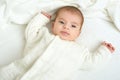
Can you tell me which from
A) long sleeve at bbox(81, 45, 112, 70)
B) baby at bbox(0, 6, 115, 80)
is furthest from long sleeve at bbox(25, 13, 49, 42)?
long sleeve at bbox(81, 45, 112, 70)

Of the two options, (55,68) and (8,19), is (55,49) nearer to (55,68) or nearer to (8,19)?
(55,68)

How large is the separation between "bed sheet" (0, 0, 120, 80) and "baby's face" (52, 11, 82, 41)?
0.27ft

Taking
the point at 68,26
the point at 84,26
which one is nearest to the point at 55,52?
the point at 68,26

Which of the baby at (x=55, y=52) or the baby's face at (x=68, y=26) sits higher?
the baby's face at (x=68, y=26)

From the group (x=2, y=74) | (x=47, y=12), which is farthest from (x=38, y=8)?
(x=2, y=74)

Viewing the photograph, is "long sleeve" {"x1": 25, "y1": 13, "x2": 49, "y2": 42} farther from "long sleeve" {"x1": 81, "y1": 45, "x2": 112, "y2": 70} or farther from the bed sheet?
"long sleeve" {"x1": 81, "y1": 45, "x2": 112, "y2": 70}

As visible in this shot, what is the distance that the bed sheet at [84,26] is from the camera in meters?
1.50

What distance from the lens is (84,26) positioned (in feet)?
5.36

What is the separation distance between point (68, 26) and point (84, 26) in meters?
0.16

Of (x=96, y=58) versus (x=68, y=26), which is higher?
(x=68, y=26)

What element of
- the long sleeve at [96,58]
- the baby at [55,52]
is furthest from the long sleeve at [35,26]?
the long sleeve at [96,58]

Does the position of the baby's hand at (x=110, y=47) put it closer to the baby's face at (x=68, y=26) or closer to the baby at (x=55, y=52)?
the baby at (x=55, y=52)

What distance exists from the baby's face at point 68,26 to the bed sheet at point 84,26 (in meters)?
0.08

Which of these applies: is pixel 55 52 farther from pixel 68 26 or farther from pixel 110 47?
pixel 110 47
